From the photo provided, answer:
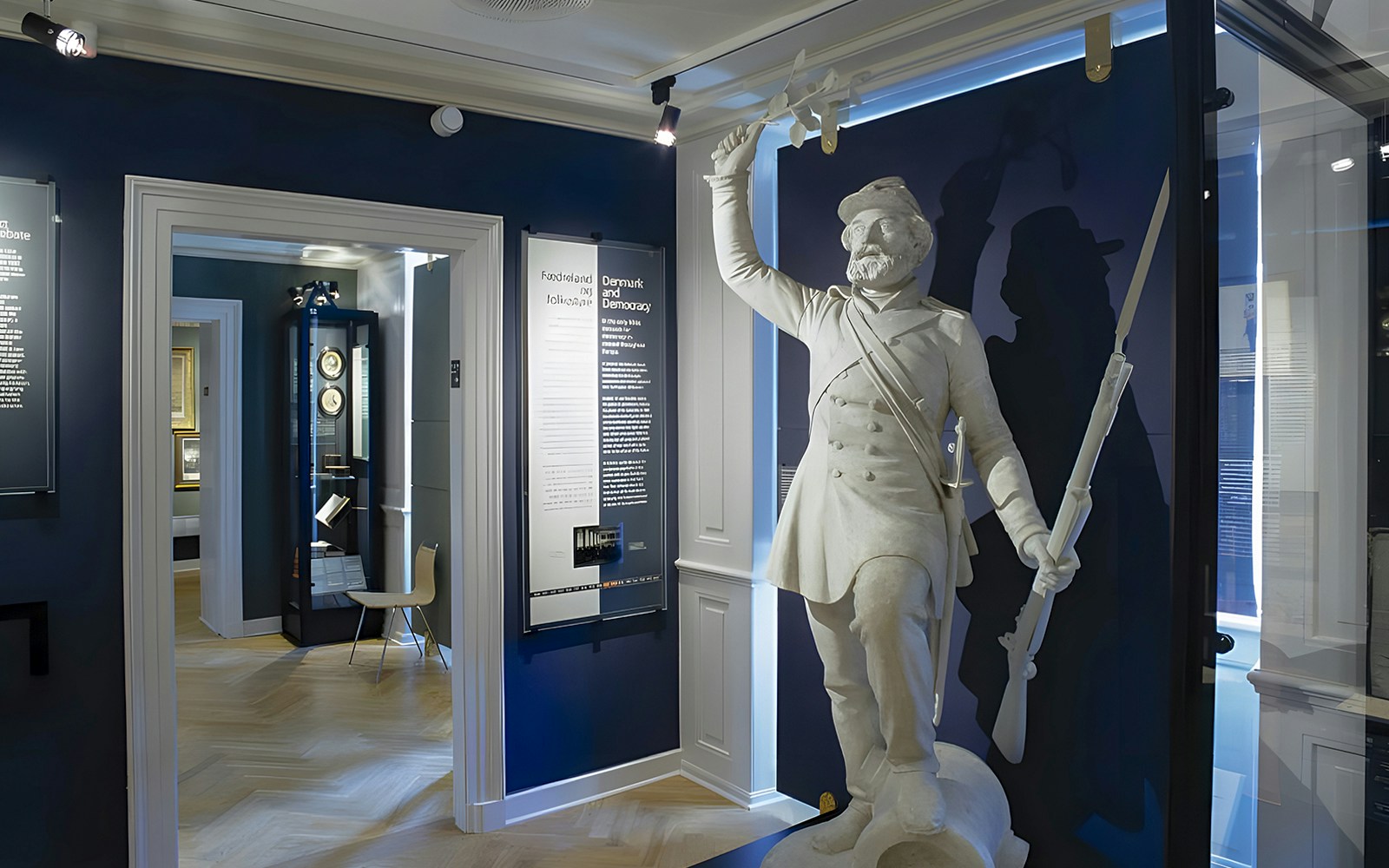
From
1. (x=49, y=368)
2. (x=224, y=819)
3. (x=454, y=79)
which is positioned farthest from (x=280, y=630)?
(x=454, y=79)

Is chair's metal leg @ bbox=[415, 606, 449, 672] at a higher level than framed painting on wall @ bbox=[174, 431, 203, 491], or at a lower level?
lower

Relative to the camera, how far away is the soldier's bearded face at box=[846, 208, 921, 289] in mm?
2504

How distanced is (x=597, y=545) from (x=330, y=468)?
3.50m

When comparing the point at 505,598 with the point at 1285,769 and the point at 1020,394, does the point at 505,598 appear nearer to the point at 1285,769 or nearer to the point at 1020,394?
the point at 1020,394

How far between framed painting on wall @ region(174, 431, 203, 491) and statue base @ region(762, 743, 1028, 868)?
29.9 feet

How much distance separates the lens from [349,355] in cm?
664

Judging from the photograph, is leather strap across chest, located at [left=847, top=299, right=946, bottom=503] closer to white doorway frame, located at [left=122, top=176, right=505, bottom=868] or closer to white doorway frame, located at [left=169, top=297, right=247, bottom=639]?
white doorway frame, located at [left=122, top=176, right=505, bottom=868]

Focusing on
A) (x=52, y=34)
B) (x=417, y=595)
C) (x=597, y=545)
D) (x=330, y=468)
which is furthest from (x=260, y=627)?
(x=52, y=34)

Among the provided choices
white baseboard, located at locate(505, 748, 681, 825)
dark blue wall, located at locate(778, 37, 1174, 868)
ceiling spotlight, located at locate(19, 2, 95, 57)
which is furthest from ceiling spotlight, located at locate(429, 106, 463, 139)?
white baseboard, located at locate(505, 748, 681, 825)

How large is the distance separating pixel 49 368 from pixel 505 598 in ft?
5.69

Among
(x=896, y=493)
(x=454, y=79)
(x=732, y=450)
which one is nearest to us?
(x=896, y=493)

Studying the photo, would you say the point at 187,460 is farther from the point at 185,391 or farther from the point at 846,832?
the point at 846,832

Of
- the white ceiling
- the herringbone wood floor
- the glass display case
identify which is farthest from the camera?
the glass display case

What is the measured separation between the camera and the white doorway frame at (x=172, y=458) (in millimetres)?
2922
